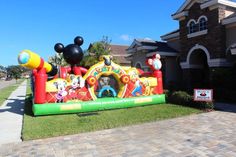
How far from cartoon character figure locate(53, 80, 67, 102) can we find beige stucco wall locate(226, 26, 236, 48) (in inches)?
444

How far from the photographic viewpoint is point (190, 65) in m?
19.2

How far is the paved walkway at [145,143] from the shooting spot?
6176 mm

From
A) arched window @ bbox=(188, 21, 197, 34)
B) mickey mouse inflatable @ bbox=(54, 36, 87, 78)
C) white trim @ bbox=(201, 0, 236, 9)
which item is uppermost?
white trim @ bbox=(201, 0, 236, 9)

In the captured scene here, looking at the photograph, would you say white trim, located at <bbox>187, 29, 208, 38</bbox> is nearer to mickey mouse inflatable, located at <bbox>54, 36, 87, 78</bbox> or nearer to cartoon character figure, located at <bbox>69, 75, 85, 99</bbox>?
mickey mouse inflatable, located at <bbox>54, 36, 87, 78</bbox>

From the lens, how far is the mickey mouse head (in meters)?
13.1

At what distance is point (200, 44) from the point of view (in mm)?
17984

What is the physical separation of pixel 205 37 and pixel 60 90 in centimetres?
1129

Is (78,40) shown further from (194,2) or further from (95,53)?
(95,53)

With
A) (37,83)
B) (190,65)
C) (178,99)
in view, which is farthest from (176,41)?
(37,83)

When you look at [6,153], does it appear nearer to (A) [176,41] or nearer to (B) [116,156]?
(B) [116,156]

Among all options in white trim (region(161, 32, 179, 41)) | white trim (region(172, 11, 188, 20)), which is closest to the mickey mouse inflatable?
white trim (region(172, 11, 188, 20))

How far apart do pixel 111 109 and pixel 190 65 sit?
366 inches

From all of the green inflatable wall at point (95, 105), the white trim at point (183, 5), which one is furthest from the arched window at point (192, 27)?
the green inflatable wall at point (95, 105)

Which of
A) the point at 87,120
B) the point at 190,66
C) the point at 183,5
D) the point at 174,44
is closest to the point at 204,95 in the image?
the point at 87,120
